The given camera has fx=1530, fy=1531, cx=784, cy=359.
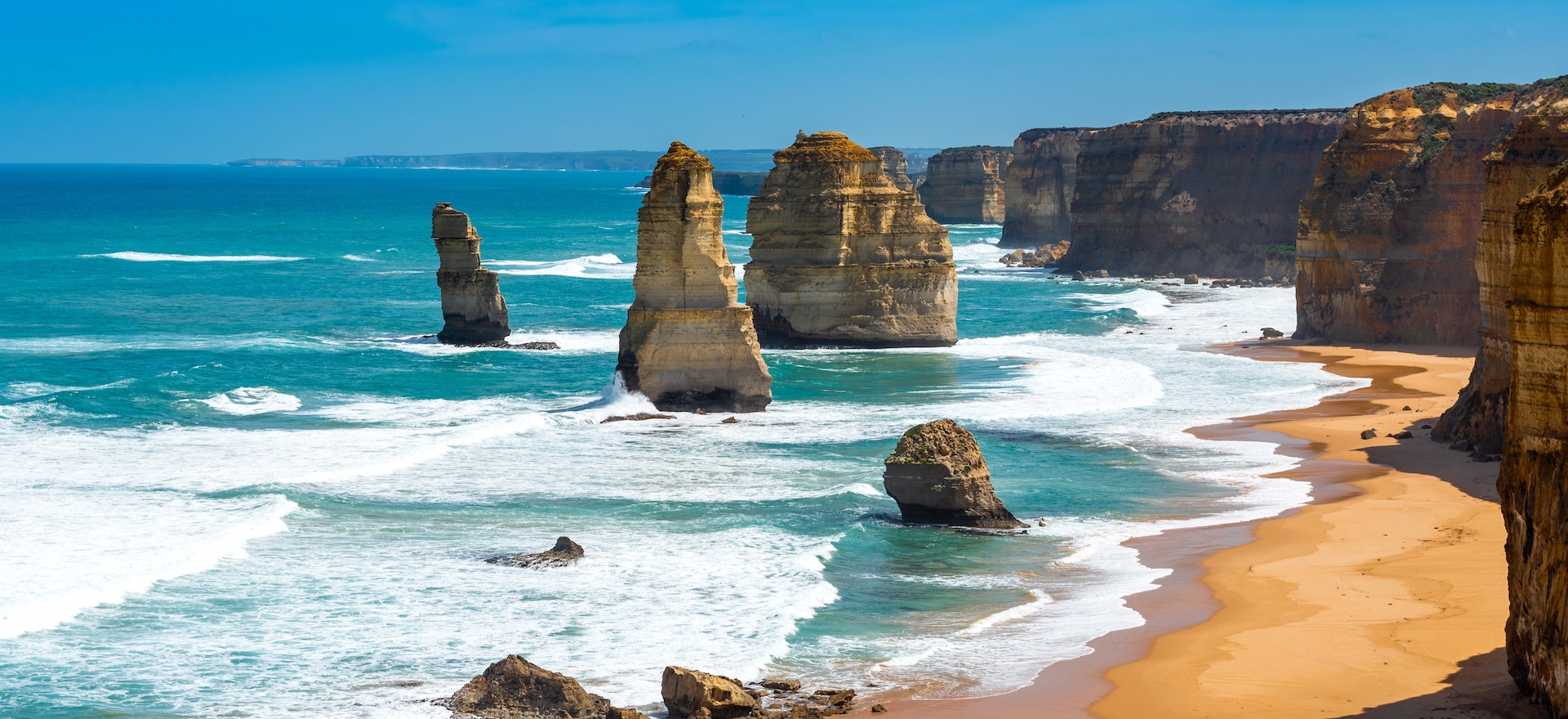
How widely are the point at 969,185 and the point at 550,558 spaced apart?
118208 millimetres

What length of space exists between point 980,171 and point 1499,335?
110 m

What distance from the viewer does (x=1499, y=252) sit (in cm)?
2406

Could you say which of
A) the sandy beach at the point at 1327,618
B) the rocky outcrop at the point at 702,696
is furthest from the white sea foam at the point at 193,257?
the rocky outcrop at the point at 702,696

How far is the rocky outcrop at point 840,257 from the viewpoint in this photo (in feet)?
144

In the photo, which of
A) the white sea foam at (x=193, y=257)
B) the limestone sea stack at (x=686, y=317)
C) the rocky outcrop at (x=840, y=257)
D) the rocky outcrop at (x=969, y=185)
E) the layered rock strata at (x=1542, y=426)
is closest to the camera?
the layered rock strata at (x=1542, y=426)

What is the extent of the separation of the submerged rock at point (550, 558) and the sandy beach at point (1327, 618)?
630 centimetres

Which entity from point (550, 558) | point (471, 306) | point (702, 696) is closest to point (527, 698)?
point (702, 696)

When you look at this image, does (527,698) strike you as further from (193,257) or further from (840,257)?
(193,257)

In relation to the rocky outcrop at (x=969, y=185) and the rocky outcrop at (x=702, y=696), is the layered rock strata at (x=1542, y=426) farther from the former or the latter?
the rocky outcrop at (x=969, y=185)

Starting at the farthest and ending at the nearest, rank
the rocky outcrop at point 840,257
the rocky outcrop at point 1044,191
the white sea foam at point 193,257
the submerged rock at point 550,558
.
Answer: the rocky outcrop at point 1044,191 < the white sea foam at point 193,257 < the rocky outcrop at point 840,257 < the submerged rock at point 550,558

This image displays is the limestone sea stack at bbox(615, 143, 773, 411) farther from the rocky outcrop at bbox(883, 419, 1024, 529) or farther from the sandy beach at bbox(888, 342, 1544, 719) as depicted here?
the sandy beach at bbox(888, 342, 1544, 719)

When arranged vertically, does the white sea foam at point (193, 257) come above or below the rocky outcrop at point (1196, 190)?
below

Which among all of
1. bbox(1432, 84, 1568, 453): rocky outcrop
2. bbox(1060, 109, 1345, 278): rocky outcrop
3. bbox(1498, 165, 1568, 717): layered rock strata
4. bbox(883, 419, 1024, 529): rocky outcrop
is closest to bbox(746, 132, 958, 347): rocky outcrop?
bbox(1432, 84, 1568, 453): rocky outcrop

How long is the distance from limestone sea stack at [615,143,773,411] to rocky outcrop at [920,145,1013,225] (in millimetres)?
102762
